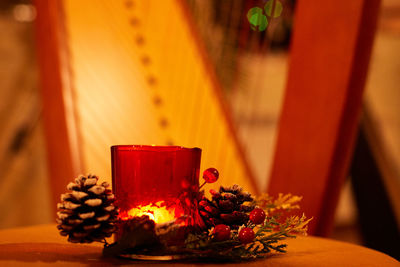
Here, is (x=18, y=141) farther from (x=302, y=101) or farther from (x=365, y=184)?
(x=302, y=101)

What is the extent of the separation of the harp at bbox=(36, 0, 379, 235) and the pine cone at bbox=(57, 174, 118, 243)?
355 millimetres

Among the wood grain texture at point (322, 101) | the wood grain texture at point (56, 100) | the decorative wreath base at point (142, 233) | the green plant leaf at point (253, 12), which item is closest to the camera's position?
the decorative wreath base at point (142, 233)

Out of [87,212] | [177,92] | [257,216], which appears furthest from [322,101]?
[177,92]

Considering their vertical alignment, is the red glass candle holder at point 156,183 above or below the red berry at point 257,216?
above

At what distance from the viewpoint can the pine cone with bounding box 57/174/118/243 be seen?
0.36 m

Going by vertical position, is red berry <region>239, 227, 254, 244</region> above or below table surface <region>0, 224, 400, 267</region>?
above

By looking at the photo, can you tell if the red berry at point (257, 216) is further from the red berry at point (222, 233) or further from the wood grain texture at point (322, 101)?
the wood grain texture at point (322, 101)

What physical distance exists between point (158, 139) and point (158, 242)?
652 mm

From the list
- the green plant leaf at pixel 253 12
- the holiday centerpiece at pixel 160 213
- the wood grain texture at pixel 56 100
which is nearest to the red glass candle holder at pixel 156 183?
the holiday centerpiece at pixel 160 213

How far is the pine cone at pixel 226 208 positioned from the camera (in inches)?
16.2

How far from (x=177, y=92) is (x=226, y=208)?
27.9 inches

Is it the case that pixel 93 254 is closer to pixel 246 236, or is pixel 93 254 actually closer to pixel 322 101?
pixel 246 236

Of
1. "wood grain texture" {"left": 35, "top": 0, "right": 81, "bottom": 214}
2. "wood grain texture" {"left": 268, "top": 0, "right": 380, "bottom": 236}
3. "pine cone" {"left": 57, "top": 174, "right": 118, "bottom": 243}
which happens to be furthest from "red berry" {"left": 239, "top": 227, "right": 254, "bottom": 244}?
"wood grain texture" {"left": 35, "top": 0, "right": 81, "bottom": 214}

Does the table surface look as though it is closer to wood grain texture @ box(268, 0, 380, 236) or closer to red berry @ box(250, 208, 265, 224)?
red berry @ box(250, 208, 265, 224)
